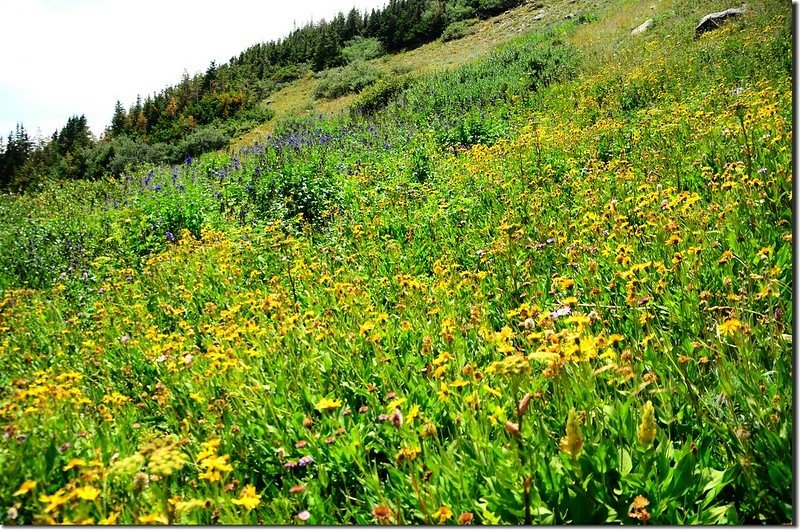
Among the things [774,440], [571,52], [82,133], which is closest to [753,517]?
[774,440]

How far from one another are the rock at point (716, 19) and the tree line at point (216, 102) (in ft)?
79.2

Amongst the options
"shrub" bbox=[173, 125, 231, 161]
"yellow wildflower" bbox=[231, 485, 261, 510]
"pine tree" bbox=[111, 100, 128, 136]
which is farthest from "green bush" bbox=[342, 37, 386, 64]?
"yellow wildflower" bbox=[231, 485, 261, 510]

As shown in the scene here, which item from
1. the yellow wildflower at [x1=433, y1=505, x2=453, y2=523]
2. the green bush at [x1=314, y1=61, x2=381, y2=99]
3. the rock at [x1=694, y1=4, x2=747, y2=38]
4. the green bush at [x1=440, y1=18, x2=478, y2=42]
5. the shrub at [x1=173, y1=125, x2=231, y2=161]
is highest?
the green bush at [x1=440, y1=18, x2=478, y2=42]

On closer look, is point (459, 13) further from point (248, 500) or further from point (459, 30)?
point (248, 500)

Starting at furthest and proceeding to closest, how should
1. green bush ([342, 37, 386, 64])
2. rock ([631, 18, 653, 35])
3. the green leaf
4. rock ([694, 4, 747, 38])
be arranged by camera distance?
1. green bush ([342, 37, 386, 64])
2. rock ([631, 18, 653, 35])
3. rock ([694, 4, 747, 38])
4. the green leaf

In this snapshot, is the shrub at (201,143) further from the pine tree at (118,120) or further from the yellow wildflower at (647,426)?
the yellow wildflower at (647,426)

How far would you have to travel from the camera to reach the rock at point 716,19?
41.7 ft

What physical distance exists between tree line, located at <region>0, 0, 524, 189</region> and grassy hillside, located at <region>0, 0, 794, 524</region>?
19946mm

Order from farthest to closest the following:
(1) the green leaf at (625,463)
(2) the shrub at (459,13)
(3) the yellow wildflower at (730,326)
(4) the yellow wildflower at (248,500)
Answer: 1. (2) the shrub at (459,13)
2. (3) the yellow wildflower at (730,326)
3. (1) the green leaf at (625,463)
4. (4) the yellow wildflower at (248,500)

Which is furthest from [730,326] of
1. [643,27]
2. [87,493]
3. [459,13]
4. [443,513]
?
[459,13]

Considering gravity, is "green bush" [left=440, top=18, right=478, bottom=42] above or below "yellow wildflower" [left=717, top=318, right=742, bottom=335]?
above

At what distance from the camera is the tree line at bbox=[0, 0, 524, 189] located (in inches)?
1144

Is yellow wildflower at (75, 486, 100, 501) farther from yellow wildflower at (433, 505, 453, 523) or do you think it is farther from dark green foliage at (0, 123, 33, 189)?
dark green foliage at (0, 123, 33, 189)


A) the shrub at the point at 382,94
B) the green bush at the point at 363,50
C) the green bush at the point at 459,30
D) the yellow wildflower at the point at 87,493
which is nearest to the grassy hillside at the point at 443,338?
the yellow wildflower at the point at 87,493
